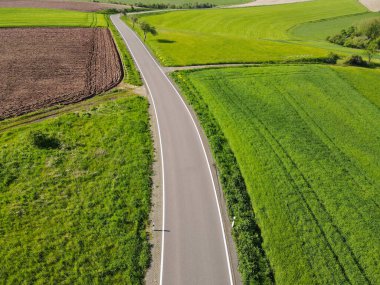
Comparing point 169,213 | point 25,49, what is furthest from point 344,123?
point 25,49

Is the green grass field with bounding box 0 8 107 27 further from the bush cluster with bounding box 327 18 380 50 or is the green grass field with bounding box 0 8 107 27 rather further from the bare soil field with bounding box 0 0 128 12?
the bush cluster with bounding box 327 18 380 50

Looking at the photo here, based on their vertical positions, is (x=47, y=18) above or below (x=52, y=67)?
above

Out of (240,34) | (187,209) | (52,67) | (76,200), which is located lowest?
(187,209)

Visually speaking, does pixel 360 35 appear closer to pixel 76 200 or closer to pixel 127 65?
pixel 127 65

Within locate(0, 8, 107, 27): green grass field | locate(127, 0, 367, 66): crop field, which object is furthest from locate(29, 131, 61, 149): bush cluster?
locate(0, 8, 107, 27): green grass field

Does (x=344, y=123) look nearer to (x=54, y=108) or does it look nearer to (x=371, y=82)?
(x=371, y=82)

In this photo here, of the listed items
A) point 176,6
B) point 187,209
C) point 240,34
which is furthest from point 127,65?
point 176,6

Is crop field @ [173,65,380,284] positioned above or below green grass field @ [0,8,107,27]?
below
